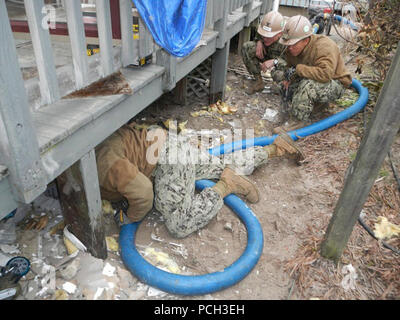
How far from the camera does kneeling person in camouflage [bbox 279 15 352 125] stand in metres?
4.13

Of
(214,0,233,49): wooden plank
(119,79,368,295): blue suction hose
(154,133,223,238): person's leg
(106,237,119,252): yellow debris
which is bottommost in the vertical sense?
(106,237,119,252): yellow debris

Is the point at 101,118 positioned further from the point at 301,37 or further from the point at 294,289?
→ the point at 301,37

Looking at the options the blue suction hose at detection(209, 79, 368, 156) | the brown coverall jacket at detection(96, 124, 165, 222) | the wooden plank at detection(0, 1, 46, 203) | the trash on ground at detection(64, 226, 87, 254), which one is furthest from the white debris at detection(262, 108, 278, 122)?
the wooden plank at detection(0, 1, 46, 203)

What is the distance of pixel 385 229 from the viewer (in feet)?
9.22

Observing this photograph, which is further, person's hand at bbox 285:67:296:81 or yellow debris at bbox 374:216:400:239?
person's hand at bbox 285:67:296:81

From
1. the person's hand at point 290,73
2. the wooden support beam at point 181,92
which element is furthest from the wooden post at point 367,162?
the wooden support beam at point 181,92

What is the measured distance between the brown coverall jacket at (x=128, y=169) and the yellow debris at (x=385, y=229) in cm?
192

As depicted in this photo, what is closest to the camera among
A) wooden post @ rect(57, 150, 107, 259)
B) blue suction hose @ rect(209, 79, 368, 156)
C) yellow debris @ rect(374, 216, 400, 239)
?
wooden post @ rect(57, 150, 107, 259)

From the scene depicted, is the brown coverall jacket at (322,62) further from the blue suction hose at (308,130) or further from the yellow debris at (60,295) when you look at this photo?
the yellow debris at (60,295)

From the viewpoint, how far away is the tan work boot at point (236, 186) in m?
3.06

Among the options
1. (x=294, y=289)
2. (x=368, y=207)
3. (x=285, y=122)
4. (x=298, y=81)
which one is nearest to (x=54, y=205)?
(x=294, y=289)

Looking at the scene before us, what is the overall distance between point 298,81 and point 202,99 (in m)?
1.41

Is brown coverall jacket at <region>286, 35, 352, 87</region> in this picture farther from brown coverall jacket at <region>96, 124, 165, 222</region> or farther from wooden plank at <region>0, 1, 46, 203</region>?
wooden plank at <region>0, 1, 46, 203</region>

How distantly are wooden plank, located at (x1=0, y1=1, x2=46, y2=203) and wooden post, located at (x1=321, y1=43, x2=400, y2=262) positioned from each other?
69.1 inches
